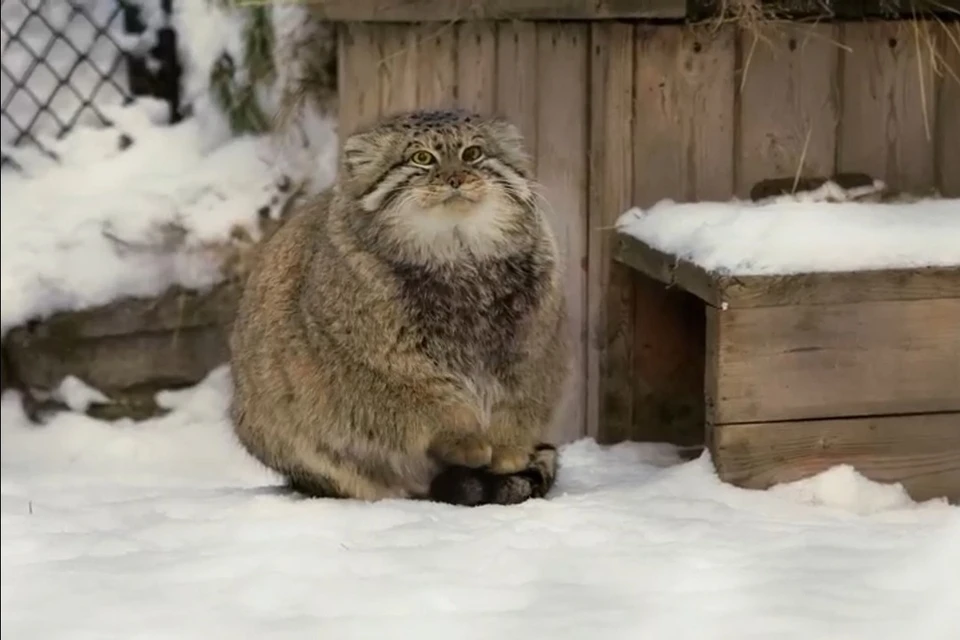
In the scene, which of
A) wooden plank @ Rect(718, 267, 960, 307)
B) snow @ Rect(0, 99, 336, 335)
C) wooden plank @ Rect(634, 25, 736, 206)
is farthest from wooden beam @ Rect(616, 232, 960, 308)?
snow @ Rect(0, 99, 336, 335)

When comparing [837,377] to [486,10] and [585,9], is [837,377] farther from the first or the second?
[486,10]

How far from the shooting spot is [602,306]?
3.34 m

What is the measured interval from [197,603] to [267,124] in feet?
7.53

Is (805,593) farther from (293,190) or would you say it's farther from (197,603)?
(293,190)

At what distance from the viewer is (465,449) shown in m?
2.68

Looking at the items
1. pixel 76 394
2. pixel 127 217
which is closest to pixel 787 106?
pixel 127 217

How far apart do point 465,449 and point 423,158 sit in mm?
594

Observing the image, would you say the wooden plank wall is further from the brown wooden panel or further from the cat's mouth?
the cat's mouth

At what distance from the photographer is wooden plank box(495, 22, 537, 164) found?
10.7 ft

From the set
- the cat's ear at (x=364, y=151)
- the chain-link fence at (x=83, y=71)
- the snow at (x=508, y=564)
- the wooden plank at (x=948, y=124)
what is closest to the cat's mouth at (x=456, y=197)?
the cat's ear at (x=364, y=151)

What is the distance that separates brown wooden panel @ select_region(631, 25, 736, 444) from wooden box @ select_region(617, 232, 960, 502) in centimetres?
63

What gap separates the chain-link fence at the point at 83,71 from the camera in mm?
4191

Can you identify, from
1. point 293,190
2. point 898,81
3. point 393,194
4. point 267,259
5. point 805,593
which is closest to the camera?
point 805,593

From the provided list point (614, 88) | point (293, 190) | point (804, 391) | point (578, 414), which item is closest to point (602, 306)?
point (578, 414)
